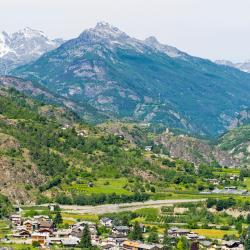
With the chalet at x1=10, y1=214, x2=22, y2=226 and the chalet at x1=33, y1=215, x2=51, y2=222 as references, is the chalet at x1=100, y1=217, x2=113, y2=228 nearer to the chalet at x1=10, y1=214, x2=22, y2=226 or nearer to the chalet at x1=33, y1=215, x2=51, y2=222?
the chalet at x1=33, y1=215, x2=51, y2=222

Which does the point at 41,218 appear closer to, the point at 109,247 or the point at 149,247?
the point at 109,247

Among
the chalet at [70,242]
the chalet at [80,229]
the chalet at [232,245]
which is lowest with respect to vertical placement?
the chalet at [232,245]

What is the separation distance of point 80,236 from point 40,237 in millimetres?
7847

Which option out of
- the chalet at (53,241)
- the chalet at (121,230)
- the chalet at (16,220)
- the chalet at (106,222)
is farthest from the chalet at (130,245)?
the chalet at (16,220)

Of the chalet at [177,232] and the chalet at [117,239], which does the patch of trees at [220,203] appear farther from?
the chalet at [117,239]

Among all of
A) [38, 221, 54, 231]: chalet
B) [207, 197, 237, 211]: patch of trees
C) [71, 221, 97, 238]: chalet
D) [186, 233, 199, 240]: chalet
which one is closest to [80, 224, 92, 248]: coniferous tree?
[71, 221, 97, 238]: chalet

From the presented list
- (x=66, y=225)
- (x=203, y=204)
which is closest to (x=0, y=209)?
(x=66, y=225)

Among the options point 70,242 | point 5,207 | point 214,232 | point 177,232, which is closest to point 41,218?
point 5,207

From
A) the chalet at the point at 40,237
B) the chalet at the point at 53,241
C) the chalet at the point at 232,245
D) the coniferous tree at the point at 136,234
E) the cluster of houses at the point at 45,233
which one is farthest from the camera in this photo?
the coniferous tree at the point at 136,234

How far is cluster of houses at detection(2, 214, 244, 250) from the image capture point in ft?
440

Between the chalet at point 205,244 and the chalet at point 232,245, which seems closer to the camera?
the chalet at point 232,245

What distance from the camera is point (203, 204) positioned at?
18812cm

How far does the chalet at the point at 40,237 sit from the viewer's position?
138875 mm

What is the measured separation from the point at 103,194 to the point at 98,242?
53.5 meters
